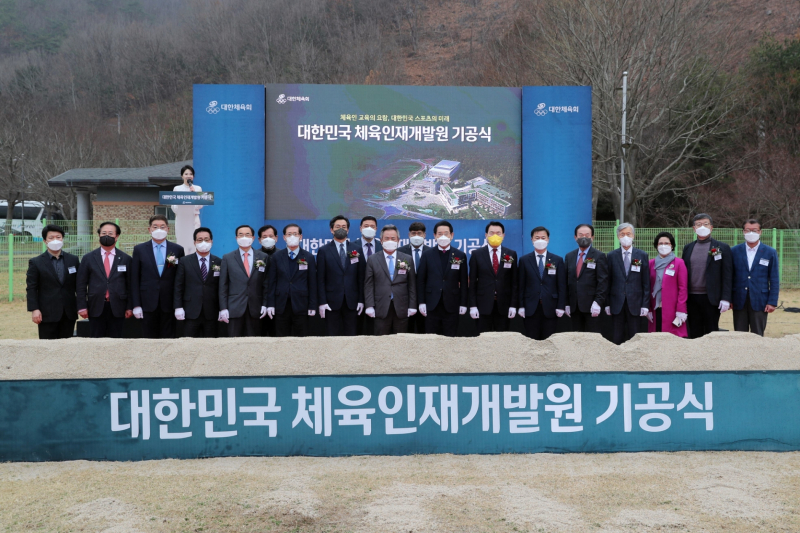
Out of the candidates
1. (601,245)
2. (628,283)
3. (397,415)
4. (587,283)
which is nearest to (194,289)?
(397,415)

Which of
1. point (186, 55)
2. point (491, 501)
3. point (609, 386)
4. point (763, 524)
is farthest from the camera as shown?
point (186, 55)

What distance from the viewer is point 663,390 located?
441 cm

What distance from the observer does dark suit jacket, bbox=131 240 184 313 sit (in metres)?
6.45

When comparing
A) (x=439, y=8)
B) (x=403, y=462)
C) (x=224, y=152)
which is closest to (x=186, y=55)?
(x=439, y=8)

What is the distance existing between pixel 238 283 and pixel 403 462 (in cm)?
284

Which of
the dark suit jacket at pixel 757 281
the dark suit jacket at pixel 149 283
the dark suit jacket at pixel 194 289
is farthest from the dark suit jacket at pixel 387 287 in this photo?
the dark suit jacket at pixel 757 281

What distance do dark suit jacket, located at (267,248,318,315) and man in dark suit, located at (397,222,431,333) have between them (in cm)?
95

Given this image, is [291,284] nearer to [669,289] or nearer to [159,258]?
[159,258]

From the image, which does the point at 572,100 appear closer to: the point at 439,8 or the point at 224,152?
the point at 224,152

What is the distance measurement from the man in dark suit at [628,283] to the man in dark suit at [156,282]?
4217 mm

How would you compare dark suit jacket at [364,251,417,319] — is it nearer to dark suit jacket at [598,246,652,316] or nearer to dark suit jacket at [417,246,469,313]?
dark suit jacket at [417,246,469,313]

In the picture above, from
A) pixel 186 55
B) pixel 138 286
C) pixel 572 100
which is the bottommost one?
pixel 138 286

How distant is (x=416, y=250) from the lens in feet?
Result: 23.0

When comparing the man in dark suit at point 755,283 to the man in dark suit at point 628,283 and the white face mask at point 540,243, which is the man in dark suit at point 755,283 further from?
the white face mask at point 540,243
